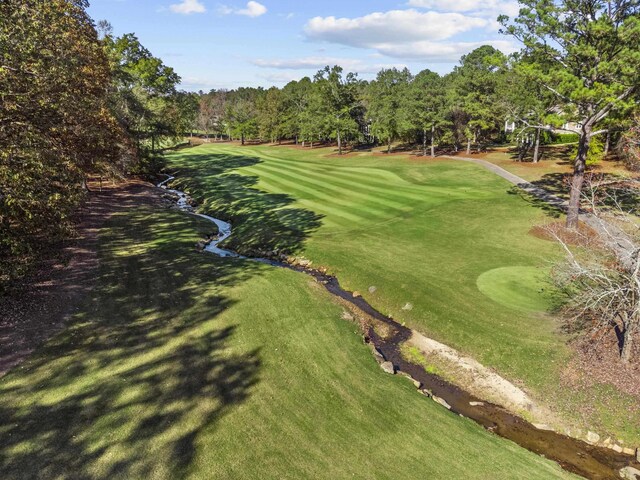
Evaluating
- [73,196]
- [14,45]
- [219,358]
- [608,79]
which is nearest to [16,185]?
[73,196]

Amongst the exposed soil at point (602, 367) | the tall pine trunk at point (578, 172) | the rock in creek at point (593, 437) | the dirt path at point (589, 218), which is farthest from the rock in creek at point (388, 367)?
the tall pine trunk at point (578, 172)

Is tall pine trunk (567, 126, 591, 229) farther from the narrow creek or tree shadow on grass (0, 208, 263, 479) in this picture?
tree shadow on grass (0, 208, 263, 479)

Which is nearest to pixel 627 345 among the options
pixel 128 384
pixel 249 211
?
pixel 128 384

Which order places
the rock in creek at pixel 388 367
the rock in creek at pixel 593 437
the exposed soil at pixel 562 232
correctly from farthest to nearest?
1. the exposed soil at pixel 562 232
2. the rock in creek at pixel 388 367
3. the rock in creek at pixel 593 437

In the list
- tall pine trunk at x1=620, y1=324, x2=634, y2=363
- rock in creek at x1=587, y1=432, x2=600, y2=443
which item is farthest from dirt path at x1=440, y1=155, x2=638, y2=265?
rock in creek at x1=587, y1=432, x2=600, y2=443

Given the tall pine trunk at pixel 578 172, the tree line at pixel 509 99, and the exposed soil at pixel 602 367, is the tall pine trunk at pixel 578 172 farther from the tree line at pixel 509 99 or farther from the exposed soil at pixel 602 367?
the exposed soil at pixel 602 367

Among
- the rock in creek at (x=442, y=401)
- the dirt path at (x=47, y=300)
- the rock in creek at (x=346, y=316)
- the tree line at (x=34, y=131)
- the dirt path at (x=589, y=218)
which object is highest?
the tree line at (x=34, y=131)
